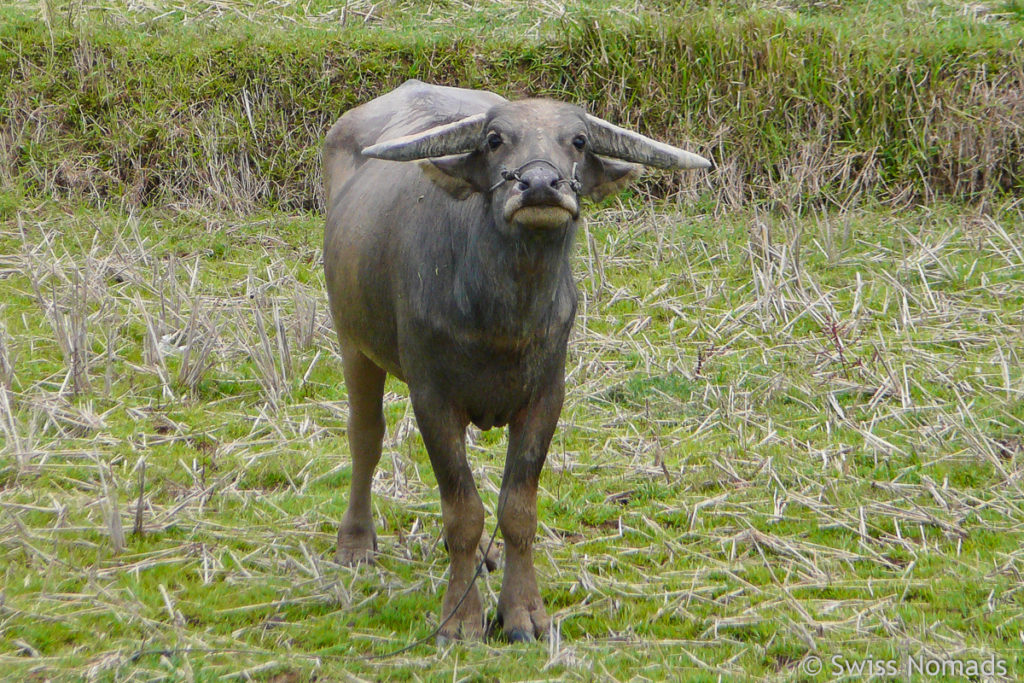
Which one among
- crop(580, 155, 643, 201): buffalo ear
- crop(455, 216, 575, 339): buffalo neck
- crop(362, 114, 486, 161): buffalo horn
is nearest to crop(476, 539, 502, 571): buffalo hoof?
crop(455, 216, 575, 339): buffalo neck

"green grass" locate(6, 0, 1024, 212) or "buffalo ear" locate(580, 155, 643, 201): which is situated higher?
"buffalo ear" locate(580, 155, 643, 201)

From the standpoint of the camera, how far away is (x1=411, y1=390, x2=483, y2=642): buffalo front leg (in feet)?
11.8

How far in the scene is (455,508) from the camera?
3.64 meters

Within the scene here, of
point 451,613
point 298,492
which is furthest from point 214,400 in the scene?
point 451,613

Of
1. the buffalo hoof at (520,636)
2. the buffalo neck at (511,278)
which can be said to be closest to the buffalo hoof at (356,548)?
the buffalo hoof at (520,636)

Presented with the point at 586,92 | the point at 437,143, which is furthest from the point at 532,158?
the point at 586,92

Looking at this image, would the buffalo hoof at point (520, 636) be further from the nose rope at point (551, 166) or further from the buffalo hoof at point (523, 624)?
the nose rope at point (551, 166)

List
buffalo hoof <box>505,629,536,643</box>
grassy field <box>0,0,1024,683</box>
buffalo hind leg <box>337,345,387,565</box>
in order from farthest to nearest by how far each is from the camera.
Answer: buffalo hind leg <box>337,345,387,565</box>, grassy field <box>0,0,1024,683</box>, buffalo hoof <box>505,629,536,643</box>

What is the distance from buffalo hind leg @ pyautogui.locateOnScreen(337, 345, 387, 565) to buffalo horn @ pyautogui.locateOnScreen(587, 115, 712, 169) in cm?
125

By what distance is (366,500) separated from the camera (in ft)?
14.2

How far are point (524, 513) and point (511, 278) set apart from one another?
0.72 meters

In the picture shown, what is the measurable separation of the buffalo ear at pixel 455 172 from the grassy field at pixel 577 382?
1265mm

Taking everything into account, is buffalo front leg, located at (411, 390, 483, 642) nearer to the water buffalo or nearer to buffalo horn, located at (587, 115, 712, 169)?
the water buffalo

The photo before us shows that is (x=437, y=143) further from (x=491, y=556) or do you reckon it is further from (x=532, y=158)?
(x=491, y=556)
